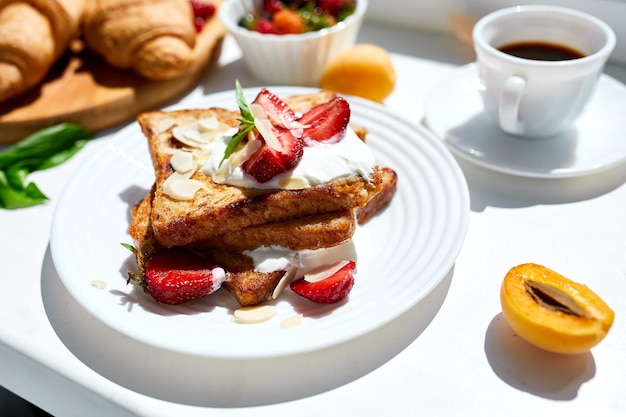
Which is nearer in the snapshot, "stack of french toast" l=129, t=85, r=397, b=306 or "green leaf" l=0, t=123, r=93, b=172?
"stack of french toast" l=129, t=85, r=397, b=306

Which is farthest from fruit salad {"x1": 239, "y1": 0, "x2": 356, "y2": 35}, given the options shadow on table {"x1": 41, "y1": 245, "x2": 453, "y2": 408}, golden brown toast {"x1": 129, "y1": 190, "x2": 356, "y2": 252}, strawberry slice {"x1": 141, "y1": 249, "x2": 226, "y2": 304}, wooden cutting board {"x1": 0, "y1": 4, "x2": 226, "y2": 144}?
shadow on table {"x1": 41, "y1": 245, "x2": 453, "y2": 408}

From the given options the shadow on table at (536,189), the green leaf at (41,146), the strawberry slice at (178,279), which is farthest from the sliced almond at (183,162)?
the shadow on table at (536,189)

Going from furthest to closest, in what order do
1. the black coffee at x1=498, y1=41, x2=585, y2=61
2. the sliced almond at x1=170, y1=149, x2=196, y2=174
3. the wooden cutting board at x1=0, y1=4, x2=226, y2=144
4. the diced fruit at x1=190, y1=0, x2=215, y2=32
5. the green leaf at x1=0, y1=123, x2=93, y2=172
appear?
the diced fruit at x1=190, y1=0, x2=215, y2=32, the wooden cutting board at x1=0, y1=4, x2=226, y2=144, the green leaf at x1=0, y1=123, x2=93, y2=172, the black coffee at x1=498, y1=41, x2=585, y2=61, the sliced almond at x1=170, y1=149, x2=196, y2=174

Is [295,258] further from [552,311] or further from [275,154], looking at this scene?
[552,311]

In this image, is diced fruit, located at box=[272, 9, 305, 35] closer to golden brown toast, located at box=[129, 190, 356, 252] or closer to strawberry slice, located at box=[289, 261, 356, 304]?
golden brown toast, located at box=[129, 190, 356, 252]

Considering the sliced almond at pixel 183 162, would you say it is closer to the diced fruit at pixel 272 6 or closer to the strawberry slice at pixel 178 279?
Result: the strawberry slice at pixel 178 279

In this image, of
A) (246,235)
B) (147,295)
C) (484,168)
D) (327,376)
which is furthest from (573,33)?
(147,295)

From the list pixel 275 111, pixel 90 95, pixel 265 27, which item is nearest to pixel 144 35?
pixel 90 95
